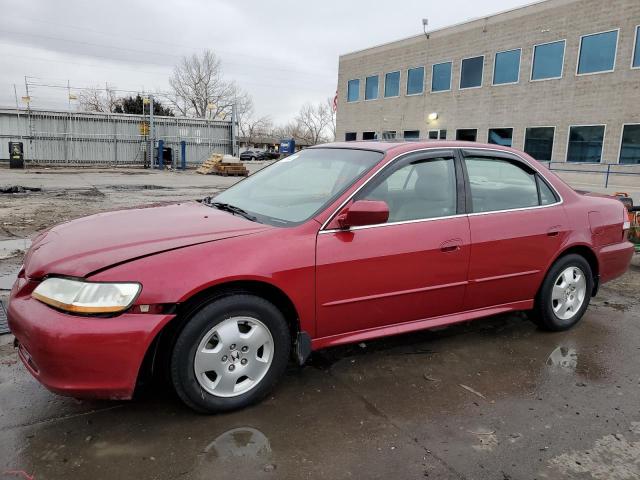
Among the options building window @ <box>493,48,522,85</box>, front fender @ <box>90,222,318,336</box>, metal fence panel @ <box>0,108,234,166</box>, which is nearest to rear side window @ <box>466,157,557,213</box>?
front fender @ <box>90,222,318,336</box>

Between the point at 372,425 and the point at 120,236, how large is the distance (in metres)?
1.81

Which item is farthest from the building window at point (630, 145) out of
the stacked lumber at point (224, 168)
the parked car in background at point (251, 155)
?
the parked car in background at point (251, 155)

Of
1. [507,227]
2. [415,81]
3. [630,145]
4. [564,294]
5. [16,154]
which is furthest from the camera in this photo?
[415,81]

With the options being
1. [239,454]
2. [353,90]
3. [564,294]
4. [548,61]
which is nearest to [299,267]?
[239,454]

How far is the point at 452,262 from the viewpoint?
3.55 metres

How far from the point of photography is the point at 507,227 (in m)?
3.82

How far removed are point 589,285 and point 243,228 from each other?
3.20 m

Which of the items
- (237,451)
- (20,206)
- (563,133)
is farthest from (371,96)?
(237,451)

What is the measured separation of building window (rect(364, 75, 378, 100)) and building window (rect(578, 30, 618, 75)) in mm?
14485

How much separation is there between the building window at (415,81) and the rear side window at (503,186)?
2930 cm

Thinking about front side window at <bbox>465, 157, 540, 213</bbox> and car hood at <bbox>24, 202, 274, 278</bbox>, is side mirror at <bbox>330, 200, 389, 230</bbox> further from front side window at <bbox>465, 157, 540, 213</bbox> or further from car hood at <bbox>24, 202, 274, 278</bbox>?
front side window at <bbox>465, 157, 540, 213</bbox>

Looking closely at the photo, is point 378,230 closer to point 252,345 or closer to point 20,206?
point 252,345

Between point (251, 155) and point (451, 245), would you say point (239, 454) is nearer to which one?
point (451, 245)

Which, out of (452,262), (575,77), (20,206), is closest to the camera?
(452,262)
